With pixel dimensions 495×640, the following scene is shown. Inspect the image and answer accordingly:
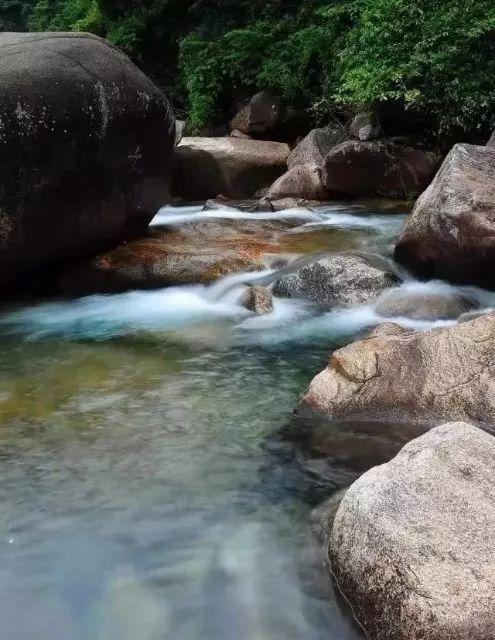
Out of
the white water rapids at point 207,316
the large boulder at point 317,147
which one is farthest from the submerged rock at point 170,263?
the large boulder at point 317,147

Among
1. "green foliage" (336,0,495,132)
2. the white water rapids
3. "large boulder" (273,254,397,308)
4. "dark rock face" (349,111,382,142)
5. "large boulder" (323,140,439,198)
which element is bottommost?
the white water rapids

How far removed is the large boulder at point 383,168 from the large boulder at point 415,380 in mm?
8280

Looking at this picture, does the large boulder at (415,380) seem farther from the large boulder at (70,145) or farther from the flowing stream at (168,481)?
the large boulder at (70,145)

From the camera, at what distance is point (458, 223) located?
A: 706cm

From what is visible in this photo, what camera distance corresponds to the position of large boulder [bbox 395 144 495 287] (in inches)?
275

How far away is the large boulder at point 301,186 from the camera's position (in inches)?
515

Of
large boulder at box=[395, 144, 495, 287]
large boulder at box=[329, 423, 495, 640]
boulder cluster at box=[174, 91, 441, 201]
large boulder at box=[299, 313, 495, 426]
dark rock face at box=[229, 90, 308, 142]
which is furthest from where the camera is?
dark rock face at box=[229, 90, 308, 142]

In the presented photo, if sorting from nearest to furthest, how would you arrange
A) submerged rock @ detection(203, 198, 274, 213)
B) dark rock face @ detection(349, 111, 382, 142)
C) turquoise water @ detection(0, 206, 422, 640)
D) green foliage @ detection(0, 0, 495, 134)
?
turquoise water @ detection(0, 206, 422, 640), submerged rock @ detection(203, 198, 274, 213), green foliage @ detection(0, 0, 495, 134), dark rock face @ detection(349, 111, 382, 142)

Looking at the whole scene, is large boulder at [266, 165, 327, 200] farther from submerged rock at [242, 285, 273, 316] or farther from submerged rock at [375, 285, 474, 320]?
submerged rock at [375, 285, 474, 320]

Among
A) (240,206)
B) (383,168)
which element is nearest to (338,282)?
(240,206)

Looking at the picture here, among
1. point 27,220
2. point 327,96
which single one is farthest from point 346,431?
point 327,96

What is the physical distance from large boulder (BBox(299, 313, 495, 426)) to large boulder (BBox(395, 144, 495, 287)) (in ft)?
8.12

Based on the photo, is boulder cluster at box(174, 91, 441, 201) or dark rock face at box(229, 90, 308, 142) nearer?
boulder cluster at box(174, 91, 441, 201)

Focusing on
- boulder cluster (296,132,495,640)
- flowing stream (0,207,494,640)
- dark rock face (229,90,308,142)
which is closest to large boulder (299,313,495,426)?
boulder cluster (296,132,495,640)
